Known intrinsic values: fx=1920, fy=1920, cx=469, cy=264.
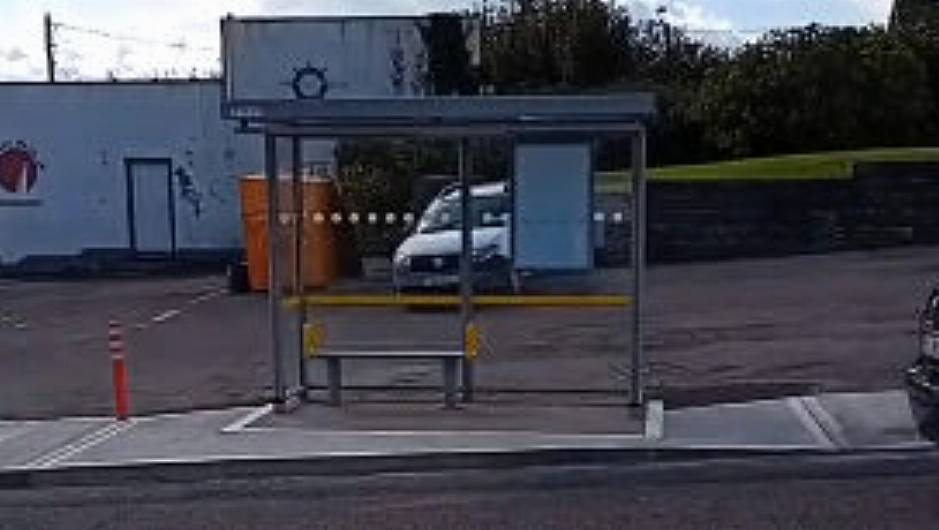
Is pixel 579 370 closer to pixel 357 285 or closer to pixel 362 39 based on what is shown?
pixel 357 285

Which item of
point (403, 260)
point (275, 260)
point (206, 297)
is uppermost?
point (275, 260)

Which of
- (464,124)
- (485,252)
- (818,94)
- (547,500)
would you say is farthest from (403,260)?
(818,94)

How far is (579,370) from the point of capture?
55.6ft

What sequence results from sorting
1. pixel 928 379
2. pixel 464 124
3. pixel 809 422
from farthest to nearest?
pixel 464 124 < pixel 809 422 < pixel 928 379

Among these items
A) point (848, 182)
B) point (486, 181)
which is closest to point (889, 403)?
point (486, 181)

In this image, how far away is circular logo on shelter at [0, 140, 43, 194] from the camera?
1521 inches

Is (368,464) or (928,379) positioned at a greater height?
(928,379)

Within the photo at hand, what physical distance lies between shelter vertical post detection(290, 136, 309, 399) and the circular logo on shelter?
2430 cm

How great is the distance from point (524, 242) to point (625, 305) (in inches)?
35.2

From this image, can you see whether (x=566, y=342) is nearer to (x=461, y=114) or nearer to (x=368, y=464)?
(x=461, y=114)

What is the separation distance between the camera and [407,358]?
14.7m

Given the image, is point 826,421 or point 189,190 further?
point 189,190

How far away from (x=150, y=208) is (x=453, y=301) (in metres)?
24.3

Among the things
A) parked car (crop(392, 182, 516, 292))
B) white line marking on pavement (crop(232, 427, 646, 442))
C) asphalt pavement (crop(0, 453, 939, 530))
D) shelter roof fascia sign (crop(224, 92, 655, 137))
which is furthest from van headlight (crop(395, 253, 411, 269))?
asphalt pavement (crop(0, 453, 939, 530))
